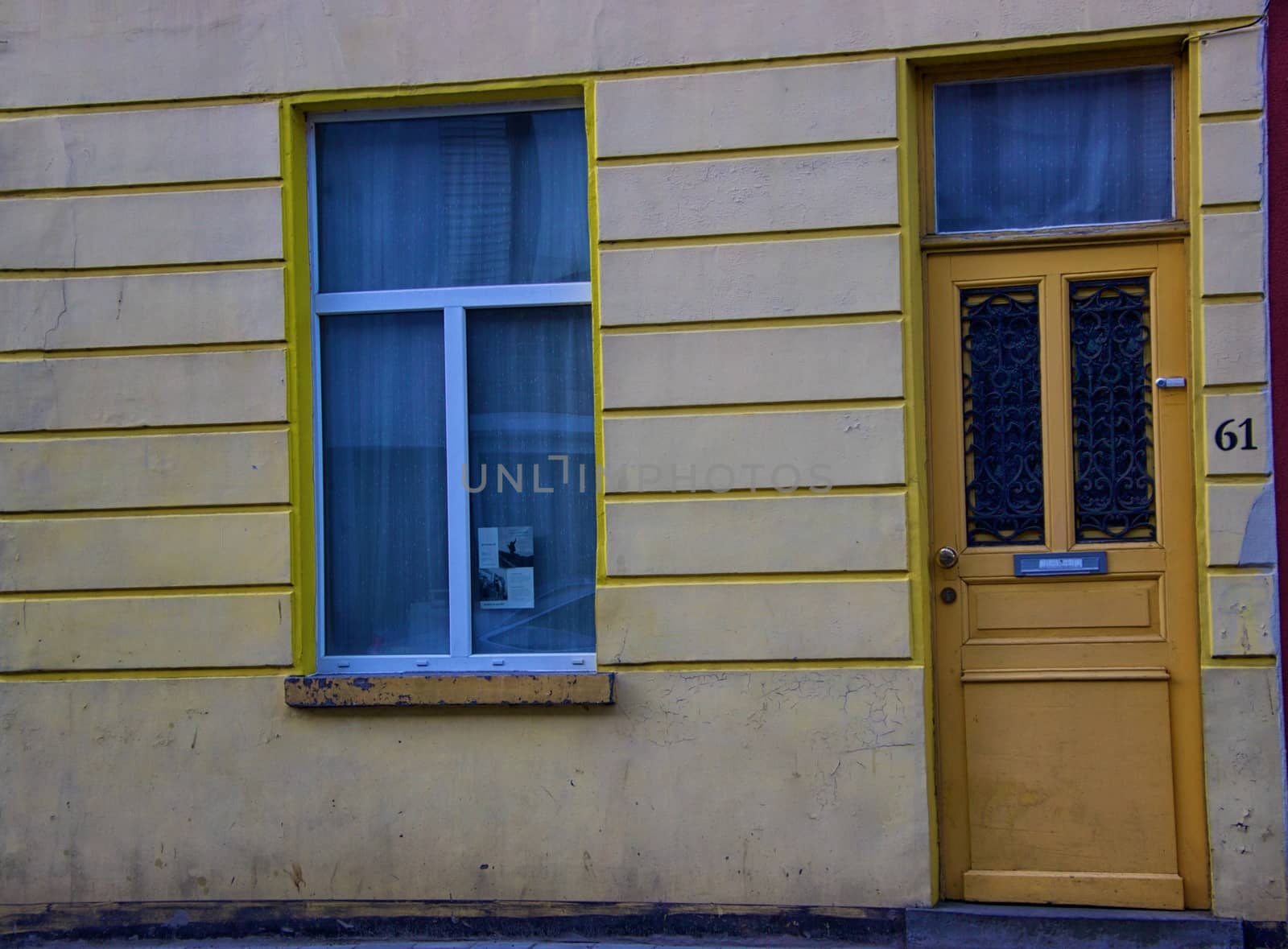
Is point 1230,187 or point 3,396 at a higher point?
point 1230,187

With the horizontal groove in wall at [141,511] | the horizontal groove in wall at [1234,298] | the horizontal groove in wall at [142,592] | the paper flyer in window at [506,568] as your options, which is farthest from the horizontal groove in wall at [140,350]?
the horizontal groove in wall at [1234,298]

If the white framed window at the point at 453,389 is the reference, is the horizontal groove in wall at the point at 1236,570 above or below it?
below

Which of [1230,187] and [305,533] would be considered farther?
[305,533]

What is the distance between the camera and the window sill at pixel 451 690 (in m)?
4.91

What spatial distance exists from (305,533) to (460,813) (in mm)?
1333

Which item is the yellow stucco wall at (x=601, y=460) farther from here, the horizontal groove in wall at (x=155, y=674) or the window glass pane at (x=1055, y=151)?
the window glass pane at (x=1055, y=151)

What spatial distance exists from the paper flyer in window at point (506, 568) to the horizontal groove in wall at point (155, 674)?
0.87m

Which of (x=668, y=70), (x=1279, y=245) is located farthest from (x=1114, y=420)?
(x=668, y=70)

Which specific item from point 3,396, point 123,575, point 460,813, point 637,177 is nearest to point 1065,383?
point 637,177

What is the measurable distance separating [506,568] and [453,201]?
160cm

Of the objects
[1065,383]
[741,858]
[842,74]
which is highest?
[842,74]

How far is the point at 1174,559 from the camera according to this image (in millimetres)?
4746

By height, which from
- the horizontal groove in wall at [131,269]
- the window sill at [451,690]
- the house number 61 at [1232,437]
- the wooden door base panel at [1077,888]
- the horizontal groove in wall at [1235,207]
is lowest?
the wooden door base panel at [1077,888]

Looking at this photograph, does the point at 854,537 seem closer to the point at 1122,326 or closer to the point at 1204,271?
the point at 1122,326
